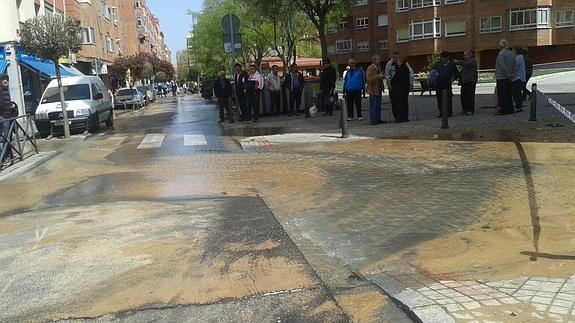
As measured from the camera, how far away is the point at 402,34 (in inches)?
2315

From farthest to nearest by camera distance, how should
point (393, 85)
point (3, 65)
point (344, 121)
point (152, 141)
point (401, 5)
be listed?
1. point (401, 5)
2. point (3, 65)
3. point (152, 141)
4. point (393, 85)
5. point (344, 121)

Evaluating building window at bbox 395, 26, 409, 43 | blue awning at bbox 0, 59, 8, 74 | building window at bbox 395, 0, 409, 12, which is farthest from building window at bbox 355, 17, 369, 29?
blue awning at bbox 0, 59, 8, 74

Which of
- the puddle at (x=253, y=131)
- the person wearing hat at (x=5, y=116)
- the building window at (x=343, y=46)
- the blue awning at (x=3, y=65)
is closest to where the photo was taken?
the person wearing hat at (x=5, y=116)

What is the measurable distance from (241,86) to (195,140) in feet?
12.4

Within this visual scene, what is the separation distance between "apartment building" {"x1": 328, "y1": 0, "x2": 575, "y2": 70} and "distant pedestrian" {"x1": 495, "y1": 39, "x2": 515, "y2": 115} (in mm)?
39120

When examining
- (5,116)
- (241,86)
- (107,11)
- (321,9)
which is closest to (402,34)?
(107,11)

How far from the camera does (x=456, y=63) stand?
14.3m

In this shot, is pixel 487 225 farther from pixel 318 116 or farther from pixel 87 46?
pixel 87 46

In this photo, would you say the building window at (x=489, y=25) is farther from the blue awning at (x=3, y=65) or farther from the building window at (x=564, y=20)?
the blue awning at (x=3, y=65)

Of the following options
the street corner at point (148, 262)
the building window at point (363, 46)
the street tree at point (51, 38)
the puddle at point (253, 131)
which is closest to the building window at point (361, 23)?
the building window at point (363, 46)

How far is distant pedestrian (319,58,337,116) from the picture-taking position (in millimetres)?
17344

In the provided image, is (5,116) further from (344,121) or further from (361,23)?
(361,23)

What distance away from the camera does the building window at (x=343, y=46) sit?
69875mm

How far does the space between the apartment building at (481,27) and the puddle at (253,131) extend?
123 ft
